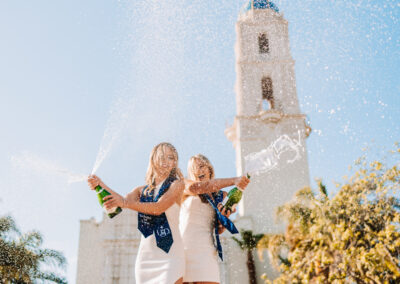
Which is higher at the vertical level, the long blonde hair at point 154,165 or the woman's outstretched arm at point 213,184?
the long blonde hair at point 154,165

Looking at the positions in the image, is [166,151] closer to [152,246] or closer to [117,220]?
[152,246]

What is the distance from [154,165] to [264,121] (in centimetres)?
2242

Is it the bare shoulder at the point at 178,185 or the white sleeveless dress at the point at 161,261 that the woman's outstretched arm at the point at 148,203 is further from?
the white sleeveless dress at the point at 161,261

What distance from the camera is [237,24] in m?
28.4

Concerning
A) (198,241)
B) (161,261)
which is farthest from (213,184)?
(161,261)

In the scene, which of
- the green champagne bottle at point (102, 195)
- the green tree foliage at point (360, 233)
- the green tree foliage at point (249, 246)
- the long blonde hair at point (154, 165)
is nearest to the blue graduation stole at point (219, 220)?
the long blonde hair at point (154, 165)

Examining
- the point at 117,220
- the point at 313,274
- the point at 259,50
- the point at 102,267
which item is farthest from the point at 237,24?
the point at 313,274

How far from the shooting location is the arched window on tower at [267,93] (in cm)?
2658

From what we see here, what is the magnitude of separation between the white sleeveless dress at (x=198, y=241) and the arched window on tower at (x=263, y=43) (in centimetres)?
2549

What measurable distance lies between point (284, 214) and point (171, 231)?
14.9m

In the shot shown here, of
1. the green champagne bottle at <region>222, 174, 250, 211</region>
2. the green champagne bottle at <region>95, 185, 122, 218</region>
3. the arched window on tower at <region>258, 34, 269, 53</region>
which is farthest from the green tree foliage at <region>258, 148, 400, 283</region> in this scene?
the arched window on tower at <region>258, 34, 269, 53</region>

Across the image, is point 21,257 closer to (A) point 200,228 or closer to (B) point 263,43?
(A) point 200,228

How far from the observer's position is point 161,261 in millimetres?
3230

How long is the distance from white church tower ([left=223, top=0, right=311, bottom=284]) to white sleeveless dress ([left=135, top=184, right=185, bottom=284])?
63.2 ft
